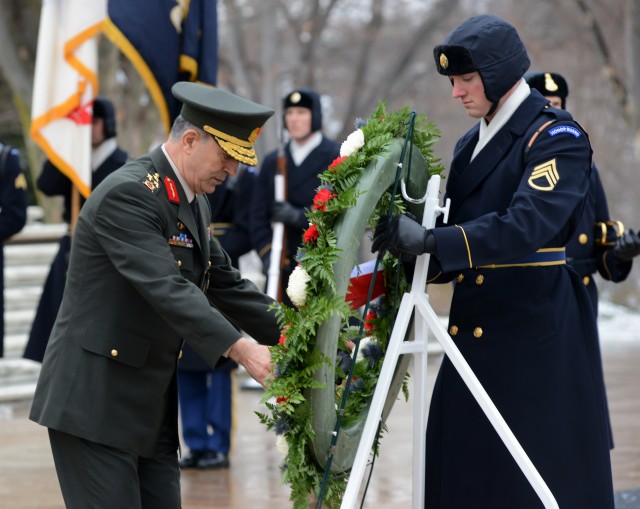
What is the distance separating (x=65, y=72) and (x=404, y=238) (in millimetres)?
4671

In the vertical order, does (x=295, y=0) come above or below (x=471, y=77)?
above

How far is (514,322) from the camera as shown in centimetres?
396

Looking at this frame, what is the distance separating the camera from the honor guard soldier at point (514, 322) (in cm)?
386

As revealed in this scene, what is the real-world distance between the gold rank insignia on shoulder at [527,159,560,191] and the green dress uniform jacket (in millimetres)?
1040

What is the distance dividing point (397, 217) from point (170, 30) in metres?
4.43

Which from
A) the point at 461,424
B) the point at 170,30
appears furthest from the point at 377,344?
the point at 170,30

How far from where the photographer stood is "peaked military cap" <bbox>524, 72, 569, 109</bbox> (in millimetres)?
6016

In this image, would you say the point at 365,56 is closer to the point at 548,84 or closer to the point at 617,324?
the point at 617,324

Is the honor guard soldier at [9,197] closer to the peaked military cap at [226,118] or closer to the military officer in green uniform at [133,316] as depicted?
the military officer in green uniform at [133,316]

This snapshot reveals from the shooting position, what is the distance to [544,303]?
3.94 m

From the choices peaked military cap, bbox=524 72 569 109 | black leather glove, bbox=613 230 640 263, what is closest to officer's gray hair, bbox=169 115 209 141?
peaked military cap, bbox=524 72 569 109

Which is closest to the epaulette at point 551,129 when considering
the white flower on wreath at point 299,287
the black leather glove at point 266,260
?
the white flower on wreath at point 299,287

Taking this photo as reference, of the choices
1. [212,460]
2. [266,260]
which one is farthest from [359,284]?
[266,260]

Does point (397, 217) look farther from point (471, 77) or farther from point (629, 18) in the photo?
point (629, 18)
